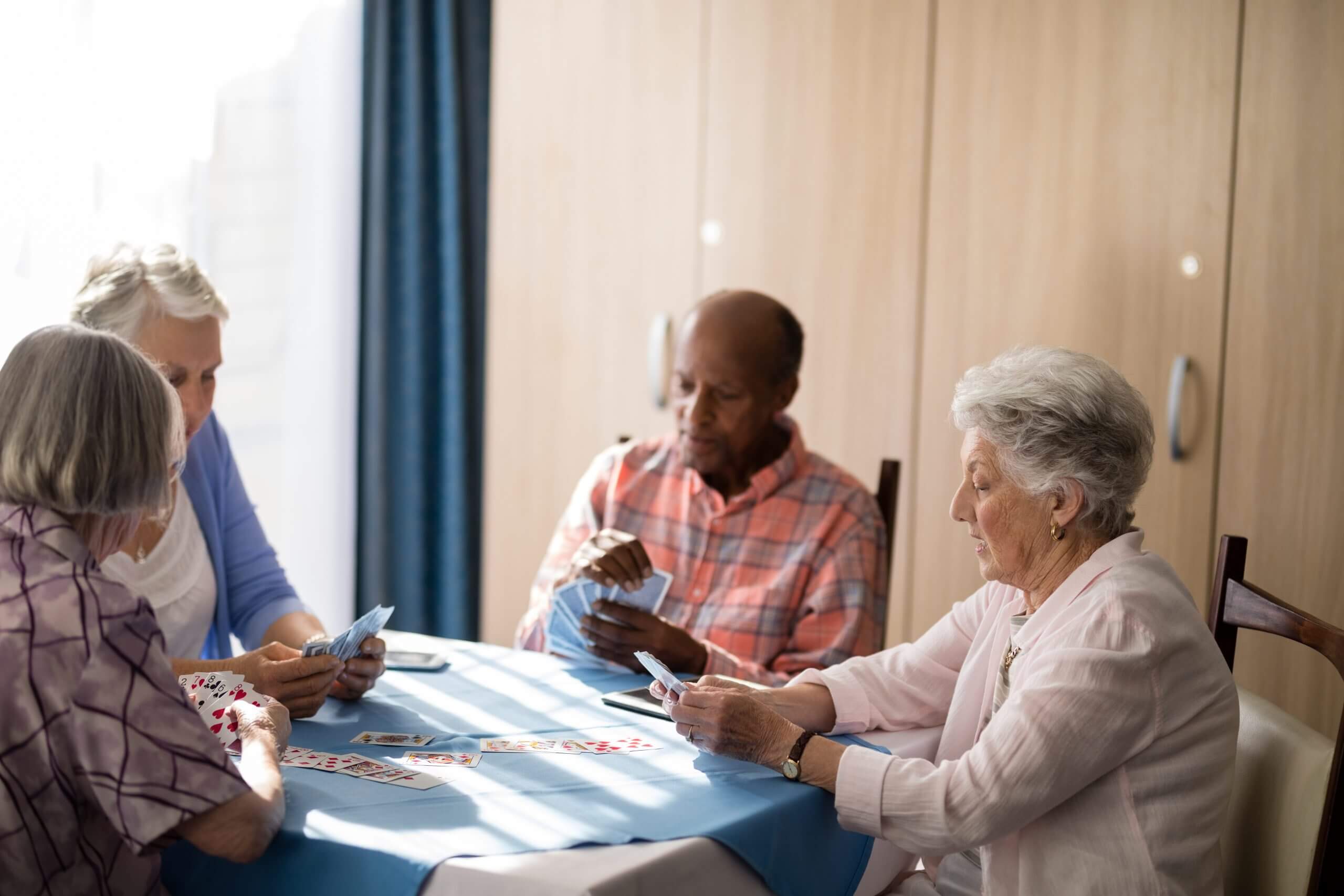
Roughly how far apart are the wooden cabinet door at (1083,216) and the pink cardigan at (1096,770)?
57.3 inches

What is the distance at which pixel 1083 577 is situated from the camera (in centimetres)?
156

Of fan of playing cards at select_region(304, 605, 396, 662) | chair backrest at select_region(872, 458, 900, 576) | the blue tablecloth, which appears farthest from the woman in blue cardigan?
chair backrest at select_region(872, 458, 900, 576)

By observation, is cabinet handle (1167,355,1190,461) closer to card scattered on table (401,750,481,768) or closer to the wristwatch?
the wristwatch

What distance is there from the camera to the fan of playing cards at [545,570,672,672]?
83.0 inches

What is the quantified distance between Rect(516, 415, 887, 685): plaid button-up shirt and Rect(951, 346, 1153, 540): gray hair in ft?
2.56

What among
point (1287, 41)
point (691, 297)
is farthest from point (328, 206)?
point (1287, 41)

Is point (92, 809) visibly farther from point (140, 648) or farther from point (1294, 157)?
point (1294, 157)

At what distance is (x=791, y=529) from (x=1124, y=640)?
1133 mm

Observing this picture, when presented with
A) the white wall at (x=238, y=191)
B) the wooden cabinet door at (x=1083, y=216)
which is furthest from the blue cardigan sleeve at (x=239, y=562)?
the wooden cabinet door at (x=1083, y=216)

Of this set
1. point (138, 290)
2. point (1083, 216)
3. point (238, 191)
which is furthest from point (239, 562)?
point (1083, 216)

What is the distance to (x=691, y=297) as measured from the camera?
344 cm

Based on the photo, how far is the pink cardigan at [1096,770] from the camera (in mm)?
1395

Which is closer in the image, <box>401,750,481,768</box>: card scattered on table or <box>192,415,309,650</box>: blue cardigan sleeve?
<box>401,750,481,768</box>: card scattered on table

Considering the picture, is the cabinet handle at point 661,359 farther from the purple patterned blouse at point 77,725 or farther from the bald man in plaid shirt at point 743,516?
the purple patterned blouse at point 77,725
